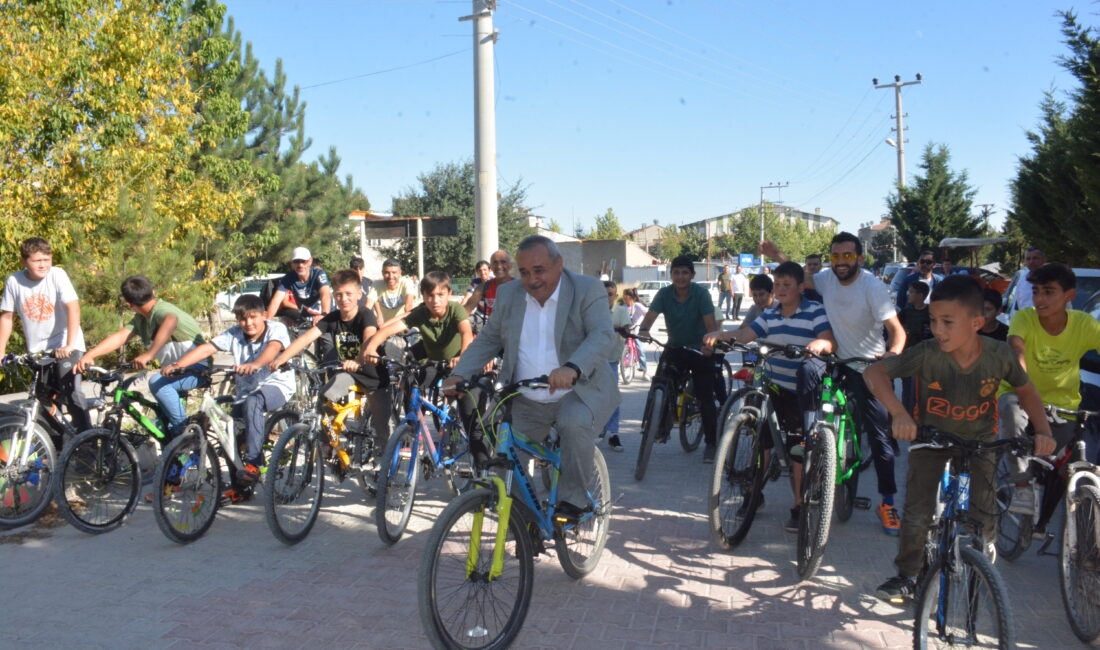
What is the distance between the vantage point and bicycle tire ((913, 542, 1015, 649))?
336 centimetres

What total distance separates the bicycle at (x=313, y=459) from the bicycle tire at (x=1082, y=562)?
4.13 meters

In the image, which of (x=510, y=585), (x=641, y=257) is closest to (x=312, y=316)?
(x=510, y=585)

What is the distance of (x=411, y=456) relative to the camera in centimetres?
567

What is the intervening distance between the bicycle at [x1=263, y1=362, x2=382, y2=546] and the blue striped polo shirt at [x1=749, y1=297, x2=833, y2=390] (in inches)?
109

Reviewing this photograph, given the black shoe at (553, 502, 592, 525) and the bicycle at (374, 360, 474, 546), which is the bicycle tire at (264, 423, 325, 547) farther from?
the black shoe at (553, 502, 592, 525)

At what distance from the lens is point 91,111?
11234mm

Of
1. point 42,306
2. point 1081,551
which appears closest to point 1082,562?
point 1081,551

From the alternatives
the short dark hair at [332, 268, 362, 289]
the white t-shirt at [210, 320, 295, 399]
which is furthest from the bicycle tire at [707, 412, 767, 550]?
the white t-shirt at [210, 320, 295, 399]

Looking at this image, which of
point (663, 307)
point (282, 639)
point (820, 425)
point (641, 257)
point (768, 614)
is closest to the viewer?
point (282, 639)

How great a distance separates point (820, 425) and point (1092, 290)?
6311 mm

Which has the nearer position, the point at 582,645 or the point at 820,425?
the point at 582,645

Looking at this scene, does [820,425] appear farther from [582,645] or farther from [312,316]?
[312,316]

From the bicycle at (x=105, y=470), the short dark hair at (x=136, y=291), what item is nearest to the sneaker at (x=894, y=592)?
the bicycle at (x=105, y=470)

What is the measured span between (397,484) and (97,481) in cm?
198
